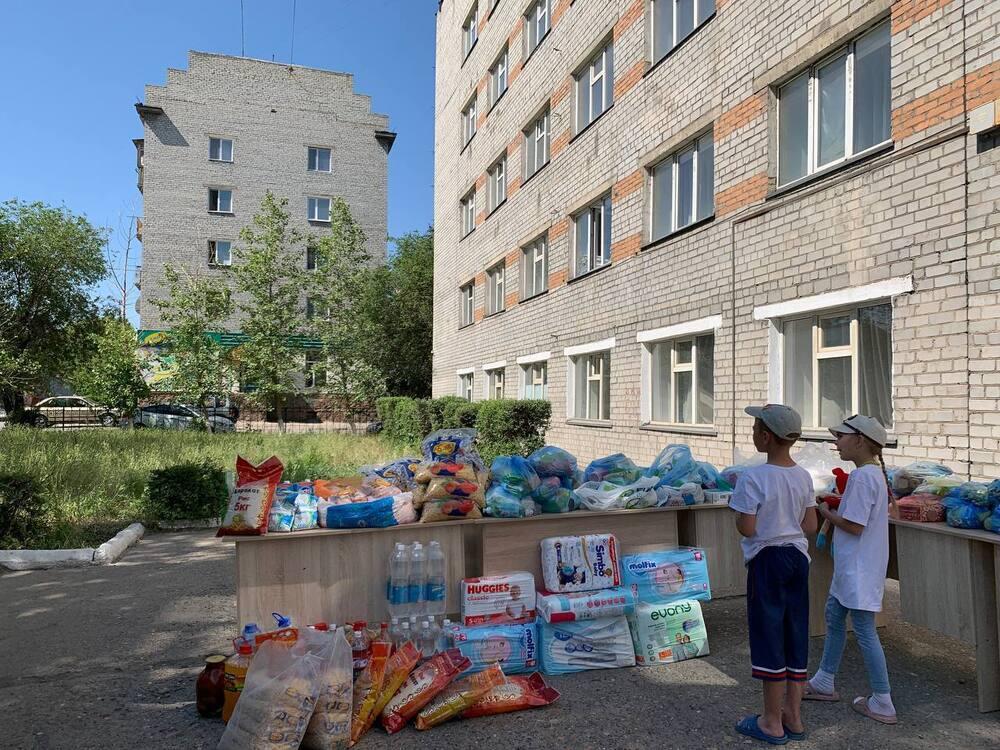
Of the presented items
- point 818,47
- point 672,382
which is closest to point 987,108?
point 818,47

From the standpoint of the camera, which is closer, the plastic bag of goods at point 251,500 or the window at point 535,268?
the plastic bag of goods at point 251,500

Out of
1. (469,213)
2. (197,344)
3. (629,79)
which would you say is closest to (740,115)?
(629,79)

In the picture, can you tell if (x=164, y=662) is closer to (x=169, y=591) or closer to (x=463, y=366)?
(x=169, y=591)

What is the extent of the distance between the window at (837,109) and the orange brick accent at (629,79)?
13.0ft

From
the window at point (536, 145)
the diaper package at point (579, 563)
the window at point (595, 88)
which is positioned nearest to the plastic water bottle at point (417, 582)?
the diaper package at point (579, 563)

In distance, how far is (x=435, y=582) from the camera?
176 inches

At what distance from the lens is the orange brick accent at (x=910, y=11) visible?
7.08 m

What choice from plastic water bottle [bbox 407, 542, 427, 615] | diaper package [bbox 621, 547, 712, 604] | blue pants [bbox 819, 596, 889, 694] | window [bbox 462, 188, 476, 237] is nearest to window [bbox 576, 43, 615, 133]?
window [bbox 462, 188, 476, 237]

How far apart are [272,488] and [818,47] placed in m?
8.38

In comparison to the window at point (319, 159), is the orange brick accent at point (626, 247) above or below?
below

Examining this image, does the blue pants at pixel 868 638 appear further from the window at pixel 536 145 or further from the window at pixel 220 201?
the window at pixel 220 201

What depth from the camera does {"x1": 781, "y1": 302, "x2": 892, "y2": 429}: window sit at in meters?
7.64

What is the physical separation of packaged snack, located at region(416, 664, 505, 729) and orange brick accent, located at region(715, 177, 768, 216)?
7.89 metres

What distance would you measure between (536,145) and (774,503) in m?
16.5
